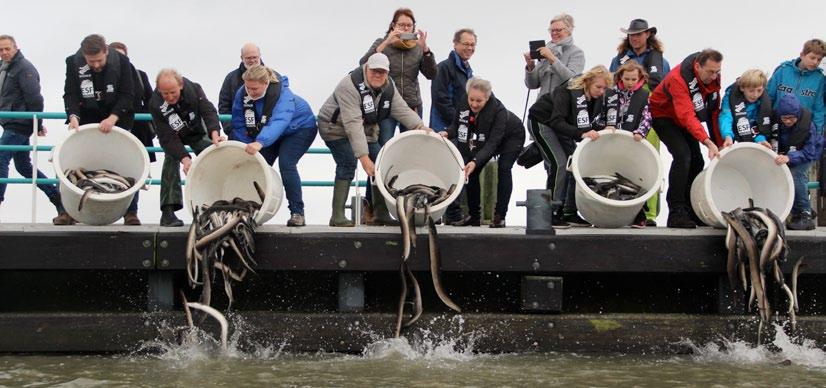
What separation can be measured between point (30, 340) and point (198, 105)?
2.01 meters

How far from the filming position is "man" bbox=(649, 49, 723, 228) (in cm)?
912

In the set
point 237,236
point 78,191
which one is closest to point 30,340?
point 78,191

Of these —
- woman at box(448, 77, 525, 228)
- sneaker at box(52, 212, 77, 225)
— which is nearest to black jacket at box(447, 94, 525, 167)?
woman at box(448, 77, 525, 228)

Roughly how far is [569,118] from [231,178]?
2546 millimetres

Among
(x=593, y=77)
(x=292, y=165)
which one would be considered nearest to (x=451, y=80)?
(x=593, y=77)

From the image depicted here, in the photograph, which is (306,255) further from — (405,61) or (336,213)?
(405,61)

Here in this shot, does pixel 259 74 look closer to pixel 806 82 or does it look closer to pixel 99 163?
pixel 99 163

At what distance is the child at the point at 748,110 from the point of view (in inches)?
360

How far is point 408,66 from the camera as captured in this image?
10000 millimetres

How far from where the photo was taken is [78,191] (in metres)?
8.45

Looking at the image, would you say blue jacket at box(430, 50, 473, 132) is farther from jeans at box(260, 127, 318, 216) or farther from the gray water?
the gray water

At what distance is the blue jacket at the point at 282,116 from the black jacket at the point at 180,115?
0.19m

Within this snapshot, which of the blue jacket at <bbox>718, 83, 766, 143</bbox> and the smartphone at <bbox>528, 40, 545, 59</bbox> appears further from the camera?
the smartphone at <bbox>528, 40, 545, 59</bbox>

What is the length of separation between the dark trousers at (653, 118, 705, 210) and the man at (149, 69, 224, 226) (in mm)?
3286
